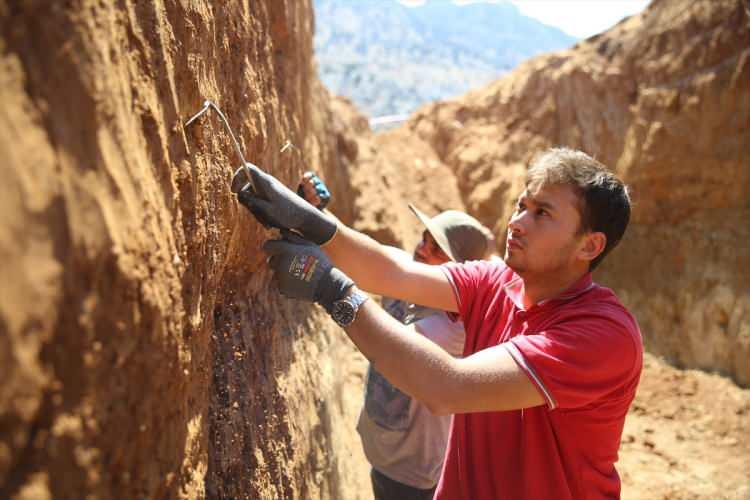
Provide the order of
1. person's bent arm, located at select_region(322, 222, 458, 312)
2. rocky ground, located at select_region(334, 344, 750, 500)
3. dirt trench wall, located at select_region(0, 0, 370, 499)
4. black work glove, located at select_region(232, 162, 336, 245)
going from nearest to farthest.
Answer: dirt trench wall, located at select_region(0, 0, 370, 499) < black work glove, located at select_region(232, 162, 336, 245) < person's bent arm, located at select_region(322, 222, 458, 312) < rocky ground, located at select_region(334, 344, 750, 500)

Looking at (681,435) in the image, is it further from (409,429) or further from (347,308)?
(347,308)

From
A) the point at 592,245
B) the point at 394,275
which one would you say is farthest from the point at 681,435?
the point at 394,275

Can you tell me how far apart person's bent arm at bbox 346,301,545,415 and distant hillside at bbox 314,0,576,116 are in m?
38.4

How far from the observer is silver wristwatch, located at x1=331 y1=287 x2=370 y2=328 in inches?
53.6

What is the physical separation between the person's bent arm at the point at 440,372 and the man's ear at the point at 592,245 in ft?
1.50

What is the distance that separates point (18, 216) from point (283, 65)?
8.37 feet

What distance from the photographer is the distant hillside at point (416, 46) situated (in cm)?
4294

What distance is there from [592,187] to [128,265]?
131cm

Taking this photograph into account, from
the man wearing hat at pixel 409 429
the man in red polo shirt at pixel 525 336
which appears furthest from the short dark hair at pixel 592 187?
the man wearing hat at pixel 409 429

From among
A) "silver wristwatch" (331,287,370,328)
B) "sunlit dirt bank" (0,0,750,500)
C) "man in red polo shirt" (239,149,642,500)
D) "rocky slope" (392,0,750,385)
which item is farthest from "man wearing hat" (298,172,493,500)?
"rocky slope" (392,0,750,385)

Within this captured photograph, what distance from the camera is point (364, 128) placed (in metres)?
8.53

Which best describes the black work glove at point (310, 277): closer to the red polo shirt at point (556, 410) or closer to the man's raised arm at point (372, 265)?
the man's raised arm at point (372, 265)

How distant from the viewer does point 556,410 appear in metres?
1.46

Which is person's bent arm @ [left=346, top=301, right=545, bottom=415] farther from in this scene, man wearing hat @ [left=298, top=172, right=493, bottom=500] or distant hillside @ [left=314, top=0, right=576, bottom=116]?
distant hillside @ [left=314, top=0, right=576, bottom=116]
